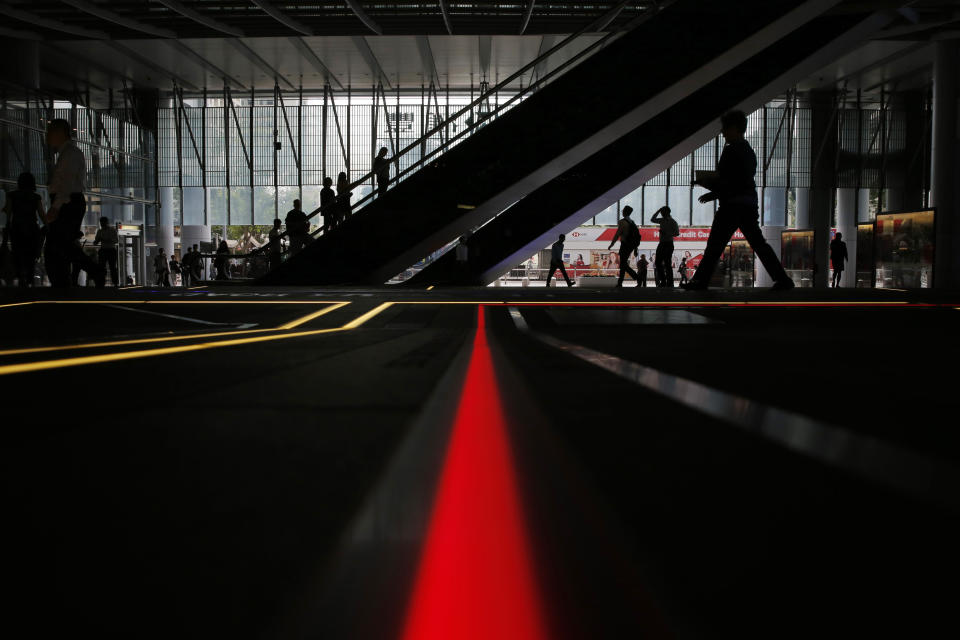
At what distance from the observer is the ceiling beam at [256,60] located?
72.4ft

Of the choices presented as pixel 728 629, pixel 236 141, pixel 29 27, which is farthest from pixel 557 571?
pixel 236 141

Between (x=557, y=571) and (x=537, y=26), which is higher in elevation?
(x=537, y=26)

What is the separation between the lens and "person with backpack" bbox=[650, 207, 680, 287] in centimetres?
1317

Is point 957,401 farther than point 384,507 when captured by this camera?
Yes

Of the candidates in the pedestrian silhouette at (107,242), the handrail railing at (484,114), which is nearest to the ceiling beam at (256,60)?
the pedestrian silhouette at (107,242)

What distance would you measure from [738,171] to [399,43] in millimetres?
17072

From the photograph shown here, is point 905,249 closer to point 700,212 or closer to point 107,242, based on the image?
point 700,212

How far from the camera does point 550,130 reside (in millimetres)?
11297

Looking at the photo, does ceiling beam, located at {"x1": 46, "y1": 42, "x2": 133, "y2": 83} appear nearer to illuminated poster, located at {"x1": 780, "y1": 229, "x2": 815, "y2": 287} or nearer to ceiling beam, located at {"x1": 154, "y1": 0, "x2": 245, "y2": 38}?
ceiling beam, located at {"x1": 154, "y1": 0, "x2": 245, "y2": 38}

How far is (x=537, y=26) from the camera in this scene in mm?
19938

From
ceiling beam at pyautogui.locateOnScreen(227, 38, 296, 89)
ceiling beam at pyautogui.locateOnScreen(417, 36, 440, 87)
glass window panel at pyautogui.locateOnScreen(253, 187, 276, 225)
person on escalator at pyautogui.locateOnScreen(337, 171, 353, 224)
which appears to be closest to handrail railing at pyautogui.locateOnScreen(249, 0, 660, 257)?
person on escalator at pyautogui.locateOnScreen(337, 171, 353, 224)

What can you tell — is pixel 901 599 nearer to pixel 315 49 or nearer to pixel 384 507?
pixel 384 507

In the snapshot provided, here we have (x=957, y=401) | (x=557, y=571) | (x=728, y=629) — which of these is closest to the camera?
(x=728, y=629)

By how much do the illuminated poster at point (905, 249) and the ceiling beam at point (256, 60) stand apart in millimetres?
20219
